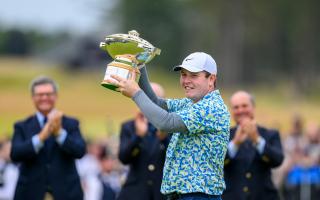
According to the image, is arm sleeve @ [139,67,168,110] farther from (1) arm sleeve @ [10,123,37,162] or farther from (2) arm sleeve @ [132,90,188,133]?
(1) arm sleeve @ [10,123,37,162]

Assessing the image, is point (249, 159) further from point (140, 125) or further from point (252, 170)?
point (140, 125)

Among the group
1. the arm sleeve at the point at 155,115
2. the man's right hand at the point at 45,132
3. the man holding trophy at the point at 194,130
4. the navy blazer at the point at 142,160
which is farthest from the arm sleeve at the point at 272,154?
the arm sleeve at the point at 155,115

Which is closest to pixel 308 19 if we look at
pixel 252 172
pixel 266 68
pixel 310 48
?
pixel 310 48

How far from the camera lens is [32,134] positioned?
36.4 feet

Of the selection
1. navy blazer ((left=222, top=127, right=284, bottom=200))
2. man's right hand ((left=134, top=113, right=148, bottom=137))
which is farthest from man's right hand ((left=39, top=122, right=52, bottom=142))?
navy blazer ((left=222, top=127, right=284, bottom=200))

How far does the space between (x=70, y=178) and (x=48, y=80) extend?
114 centimetres

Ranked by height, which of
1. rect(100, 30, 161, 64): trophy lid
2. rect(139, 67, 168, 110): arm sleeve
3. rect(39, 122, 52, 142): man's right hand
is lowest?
rect(39, 122, 52, 142): man's right hand

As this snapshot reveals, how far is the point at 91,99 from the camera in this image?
58.8m

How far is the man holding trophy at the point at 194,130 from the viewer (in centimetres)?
809

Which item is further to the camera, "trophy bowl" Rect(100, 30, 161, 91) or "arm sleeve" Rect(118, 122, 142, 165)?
"arm sleeve" Rect(118, 122, 142, 165)

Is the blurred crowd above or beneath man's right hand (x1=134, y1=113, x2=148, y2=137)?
beneath

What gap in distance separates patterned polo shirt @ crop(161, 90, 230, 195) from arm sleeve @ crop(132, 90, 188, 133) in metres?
0.12

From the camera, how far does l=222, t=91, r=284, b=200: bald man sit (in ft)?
37.7

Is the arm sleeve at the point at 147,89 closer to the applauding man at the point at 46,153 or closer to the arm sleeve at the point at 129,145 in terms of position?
the applauding man at the point at 46,153
